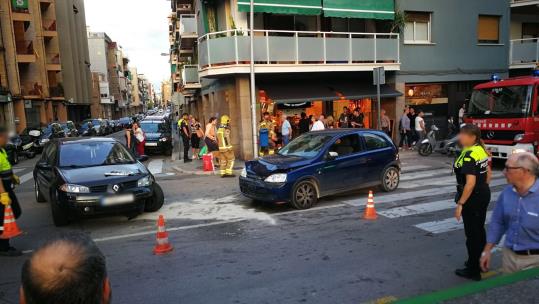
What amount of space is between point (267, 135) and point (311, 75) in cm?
430

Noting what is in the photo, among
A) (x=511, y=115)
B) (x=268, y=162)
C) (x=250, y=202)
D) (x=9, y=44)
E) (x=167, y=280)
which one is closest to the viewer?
(x=167, y=280)

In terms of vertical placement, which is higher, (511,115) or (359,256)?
(511,115)

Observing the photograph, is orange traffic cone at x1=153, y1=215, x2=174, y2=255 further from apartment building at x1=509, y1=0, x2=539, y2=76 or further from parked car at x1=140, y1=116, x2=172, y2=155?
apartment building at x1=509, y1=0, x2=539, y2=76

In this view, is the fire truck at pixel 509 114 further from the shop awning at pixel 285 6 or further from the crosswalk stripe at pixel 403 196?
the shop awning at pixel 285 6

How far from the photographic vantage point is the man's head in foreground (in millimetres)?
1502

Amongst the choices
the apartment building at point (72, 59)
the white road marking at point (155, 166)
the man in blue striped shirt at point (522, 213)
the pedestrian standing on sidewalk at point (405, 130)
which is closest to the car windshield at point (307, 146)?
the man in blue striped shirt at point (522, 213)

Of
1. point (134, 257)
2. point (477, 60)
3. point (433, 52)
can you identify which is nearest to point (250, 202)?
point (134, 257)

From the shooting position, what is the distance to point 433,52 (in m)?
19.8

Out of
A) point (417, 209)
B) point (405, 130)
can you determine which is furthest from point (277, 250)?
point (405, 130)

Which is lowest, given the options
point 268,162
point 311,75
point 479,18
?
point 268,162

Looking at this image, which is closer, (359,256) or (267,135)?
(359,256)

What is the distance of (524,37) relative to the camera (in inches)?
960

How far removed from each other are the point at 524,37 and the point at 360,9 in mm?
12674

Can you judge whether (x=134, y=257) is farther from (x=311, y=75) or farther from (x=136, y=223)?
(x=311, y=75)
